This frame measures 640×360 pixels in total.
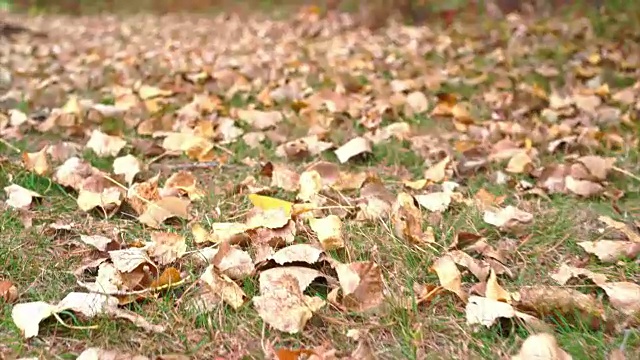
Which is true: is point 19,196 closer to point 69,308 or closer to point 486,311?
point 69,308

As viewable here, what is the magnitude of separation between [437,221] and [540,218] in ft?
1.00

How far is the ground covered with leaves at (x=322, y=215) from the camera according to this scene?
1273 millimetres

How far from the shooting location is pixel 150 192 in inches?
71.6

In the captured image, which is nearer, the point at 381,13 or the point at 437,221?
the point at 437,221

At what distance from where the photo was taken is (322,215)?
1737 mm

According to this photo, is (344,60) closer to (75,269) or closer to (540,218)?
(540,218)

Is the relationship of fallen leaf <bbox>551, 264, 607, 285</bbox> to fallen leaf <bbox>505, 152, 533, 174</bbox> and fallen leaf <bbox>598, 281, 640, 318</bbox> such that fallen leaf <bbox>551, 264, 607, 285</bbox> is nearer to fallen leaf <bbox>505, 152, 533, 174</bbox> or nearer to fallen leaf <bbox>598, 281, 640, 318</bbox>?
fallen leaf <bbox>598, 281, 640, 318</bbox>

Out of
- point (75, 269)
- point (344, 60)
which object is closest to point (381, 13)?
point (344, 60)

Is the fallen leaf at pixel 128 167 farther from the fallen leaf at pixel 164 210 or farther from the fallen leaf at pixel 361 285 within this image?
the fallen leaf at pixel 361 285

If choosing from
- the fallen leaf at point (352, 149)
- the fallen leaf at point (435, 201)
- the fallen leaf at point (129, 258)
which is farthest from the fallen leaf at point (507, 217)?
the fallen leaf at point (129, 258)

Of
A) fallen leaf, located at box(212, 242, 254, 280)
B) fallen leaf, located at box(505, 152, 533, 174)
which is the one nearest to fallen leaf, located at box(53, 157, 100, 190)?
fallen leaf, located at box(212, 242, 254, 280)

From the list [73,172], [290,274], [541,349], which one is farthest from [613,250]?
[73,172]

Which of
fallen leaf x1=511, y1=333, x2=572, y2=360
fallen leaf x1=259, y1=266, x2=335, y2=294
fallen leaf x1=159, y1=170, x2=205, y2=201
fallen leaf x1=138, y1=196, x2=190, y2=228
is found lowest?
fallen leaf x1=159, y1=170, x2=205, y2=201

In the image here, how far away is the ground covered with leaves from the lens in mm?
1273
